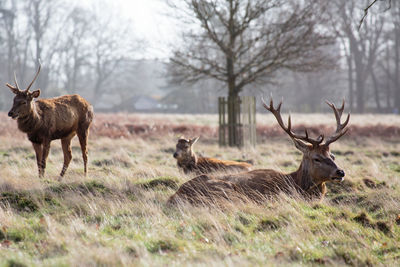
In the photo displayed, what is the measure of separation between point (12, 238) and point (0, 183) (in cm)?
239

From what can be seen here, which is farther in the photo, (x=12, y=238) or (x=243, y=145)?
(x=243, y=145)

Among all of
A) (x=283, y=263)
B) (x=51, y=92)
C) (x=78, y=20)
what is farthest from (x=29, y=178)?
(x=51, y=92)

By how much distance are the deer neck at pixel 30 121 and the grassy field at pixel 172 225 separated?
0.83m

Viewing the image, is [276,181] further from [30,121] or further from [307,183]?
[30,121]

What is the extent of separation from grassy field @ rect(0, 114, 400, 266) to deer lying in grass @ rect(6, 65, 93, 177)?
59 cm

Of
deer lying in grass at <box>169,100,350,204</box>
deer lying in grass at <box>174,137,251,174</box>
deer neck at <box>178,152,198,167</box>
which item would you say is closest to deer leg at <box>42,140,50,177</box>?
deer lying in grass at <box>174,137,251,174</box>

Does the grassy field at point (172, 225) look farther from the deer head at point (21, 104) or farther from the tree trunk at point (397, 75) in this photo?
the tree trunk at point (397, 75)

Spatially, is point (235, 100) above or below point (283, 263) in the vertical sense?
above

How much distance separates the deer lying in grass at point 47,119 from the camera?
24.8 ft

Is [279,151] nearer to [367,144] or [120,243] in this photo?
[367,144]

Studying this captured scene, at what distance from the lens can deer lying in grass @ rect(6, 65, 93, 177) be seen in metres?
7.55

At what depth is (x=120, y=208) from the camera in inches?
230

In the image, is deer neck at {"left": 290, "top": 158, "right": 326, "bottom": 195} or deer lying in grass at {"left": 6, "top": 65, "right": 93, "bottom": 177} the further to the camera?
deer lying in grass at {"left": 6, "top": 65, "right": 93, "bottom": 177}

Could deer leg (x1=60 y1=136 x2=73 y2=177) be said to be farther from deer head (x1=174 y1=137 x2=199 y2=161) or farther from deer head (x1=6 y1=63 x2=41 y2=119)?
deer head (x1=174 y1=137 x2=199 y2=161)
